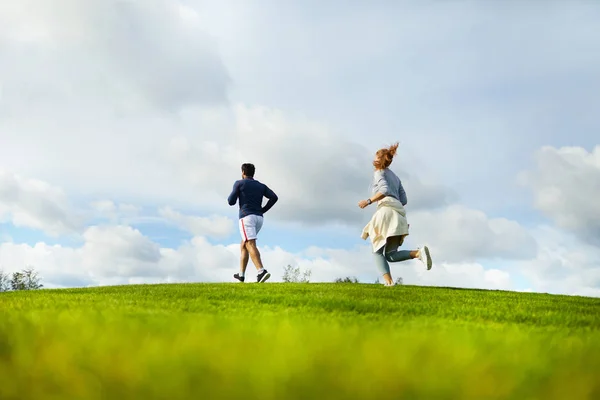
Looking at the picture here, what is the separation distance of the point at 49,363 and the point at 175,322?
1.20m

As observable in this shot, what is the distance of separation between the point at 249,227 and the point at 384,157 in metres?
4.70

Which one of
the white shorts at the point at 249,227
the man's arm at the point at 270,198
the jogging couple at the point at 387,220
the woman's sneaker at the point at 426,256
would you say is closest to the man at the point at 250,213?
the white shorts at the point at 249,227

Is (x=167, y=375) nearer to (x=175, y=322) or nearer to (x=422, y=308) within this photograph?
(x=175, y=322)

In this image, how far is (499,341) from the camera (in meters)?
4.25

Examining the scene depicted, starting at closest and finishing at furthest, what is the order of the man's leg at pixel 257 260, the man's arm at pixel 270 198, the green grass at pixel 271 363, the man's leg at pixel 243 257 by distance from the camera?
the green grass at pixel 271 363, the man's leg at pixel 257 260, the man's leg at pixel 243 257, the man's arm at pixel 270 198

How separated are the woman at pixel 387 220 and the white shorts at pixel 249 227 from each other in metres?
3.91

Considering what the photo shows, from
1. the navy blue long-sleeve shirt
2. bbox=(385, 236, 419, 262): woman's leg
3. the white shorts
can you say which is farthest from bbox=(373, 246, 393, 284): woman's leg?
the navy blue long-sleeve shirt

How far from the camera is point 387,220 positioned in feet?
40.8

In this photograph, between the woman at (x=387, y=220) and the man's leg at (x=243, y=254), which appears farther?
the man's leg at (x=243, y=254)

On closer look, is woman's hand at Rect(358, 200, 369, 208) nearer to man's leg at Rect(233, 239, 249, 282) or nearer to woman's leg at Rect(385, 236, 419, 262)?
woman's leg at Rect(385, 236, 419, 262)

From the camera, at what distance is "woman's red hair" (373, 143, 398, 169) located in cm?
1269

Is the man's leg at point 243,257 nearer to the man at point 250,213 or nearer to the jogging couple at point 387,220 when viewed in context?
the man at point 250,213

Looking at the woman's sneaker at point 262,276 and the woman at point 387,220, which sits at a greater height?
the woman at point 387,220

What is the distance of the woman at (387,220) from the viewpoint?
12.4m
